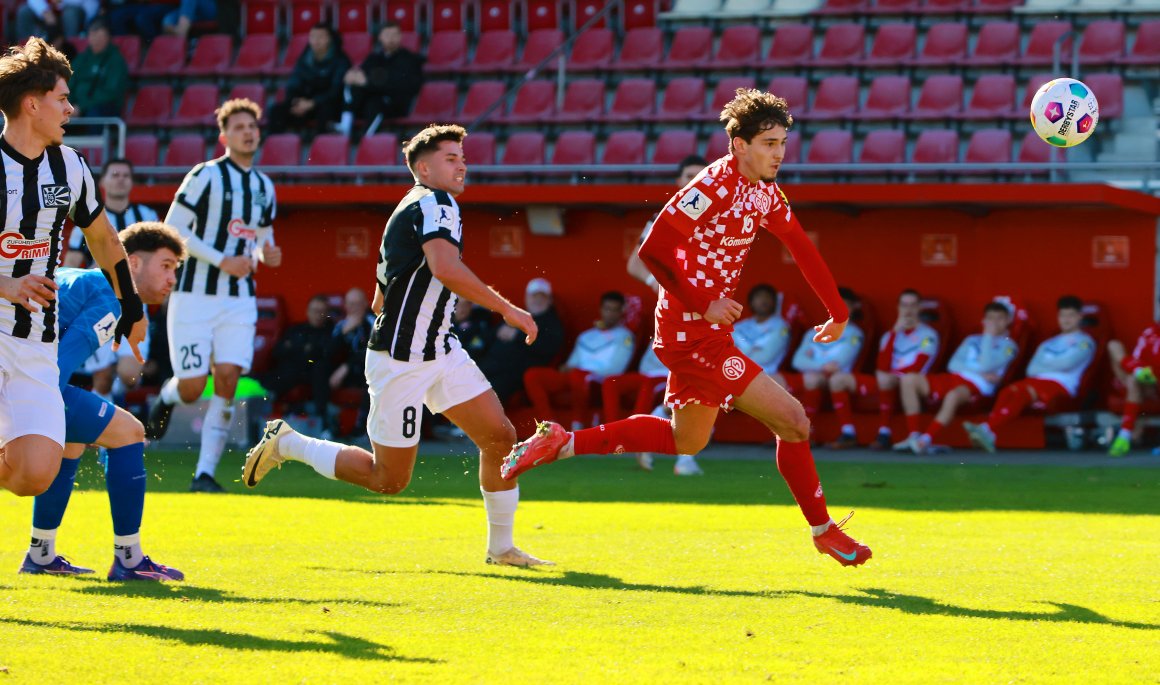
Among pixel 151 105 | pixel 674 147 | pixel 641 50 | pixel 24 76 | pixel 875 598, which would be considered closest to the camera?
pixel 24 76

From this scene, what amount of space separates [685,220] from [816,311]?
27.5 feet

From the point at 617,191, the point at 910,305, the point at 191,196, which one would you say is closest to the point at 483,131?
the point at 617,191

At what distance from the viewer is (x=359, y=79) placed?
18.1 m

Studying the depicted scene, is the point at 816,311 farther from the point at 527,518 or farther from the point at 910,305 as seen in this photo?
the point at 527,518

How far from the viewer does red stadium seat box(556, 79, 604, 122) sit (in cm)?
1777

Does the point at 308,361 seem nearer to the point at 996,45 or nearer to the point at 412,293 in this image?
the point at 996,45

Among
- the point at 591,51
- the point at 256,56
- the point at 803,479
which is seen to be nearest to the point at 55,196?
the point at 803,479

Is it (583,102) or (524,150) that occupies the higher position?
(583,102)

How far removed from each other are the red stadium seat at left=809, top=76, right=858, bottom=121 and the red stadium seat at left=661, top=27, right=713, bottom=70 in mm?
1566

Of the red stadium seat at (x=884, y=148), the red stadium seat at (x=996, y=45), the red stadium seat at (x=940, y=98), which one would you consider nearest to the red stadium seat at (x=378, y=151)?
the red stadium seat at (x=884, y=148)

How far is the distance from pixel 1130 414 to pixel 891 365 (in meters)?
2.06

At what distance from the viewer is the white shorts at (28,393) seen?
220 inches

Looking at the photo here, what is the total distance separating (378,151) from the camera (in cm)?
1750

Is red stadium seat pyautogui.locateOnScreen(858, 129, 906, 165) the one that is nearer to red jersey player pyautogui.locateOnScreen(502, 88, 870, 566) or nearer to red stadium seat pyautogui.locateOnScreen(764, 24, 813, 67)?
red stadium seat pyautogui.locateOnScreen(764, 24, 813, 67)
